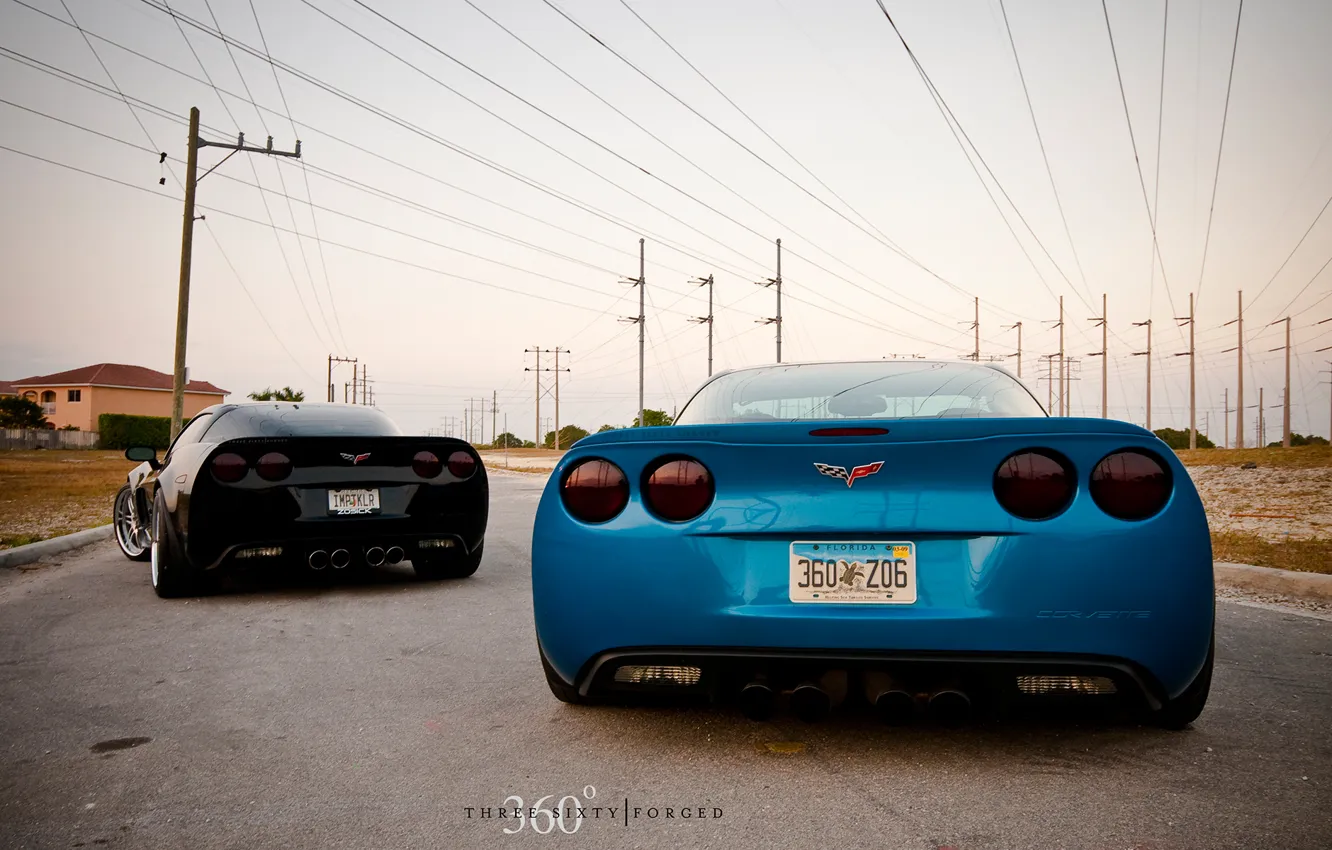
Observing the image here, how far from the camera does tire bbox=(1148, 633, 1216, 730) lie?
2.62 metres

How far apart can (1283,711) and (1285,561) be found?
15.6ft

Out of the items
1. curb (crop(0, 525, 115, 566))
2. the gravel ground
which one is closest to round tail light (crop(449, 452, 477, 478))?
curb (crop(0, 525, 115, 566))

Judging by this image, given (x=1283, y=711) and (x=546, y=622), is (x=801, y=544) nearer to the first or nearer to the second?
(x=546, y=622)

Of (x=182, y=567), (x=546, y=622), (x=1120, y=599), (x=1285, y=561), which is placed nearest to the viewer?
(x=1120, y=599)

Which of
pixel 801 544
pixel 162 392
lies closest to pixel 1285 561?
pixel 801 544

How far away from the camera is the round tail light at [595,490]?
2.73m

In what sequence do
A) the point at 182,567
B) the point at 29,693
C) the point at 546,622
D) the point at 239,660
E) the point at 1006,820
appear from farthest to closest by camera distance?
the point at 182,567 < the point at 239,660 < the point at 29,693 < the point at 546,622 < the point at 1006,820

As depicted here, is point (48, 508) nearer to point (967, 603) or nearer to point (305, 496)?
point (305, 496)

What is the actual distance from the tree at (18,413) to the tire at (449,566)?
75.5 m

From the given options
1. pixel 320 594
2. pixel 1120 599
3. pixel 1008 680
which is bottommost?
pixel 320 594

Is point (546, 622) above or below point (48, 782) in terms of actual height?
above

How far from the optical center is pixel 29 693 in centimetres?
357

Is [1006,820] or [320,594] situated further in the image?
[320,594]

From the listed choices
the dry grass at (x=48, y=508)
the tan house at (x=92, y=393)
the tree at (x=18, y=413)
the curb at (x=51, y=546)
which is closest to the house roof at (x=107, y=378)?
the tan house at (x=92, y=393)
